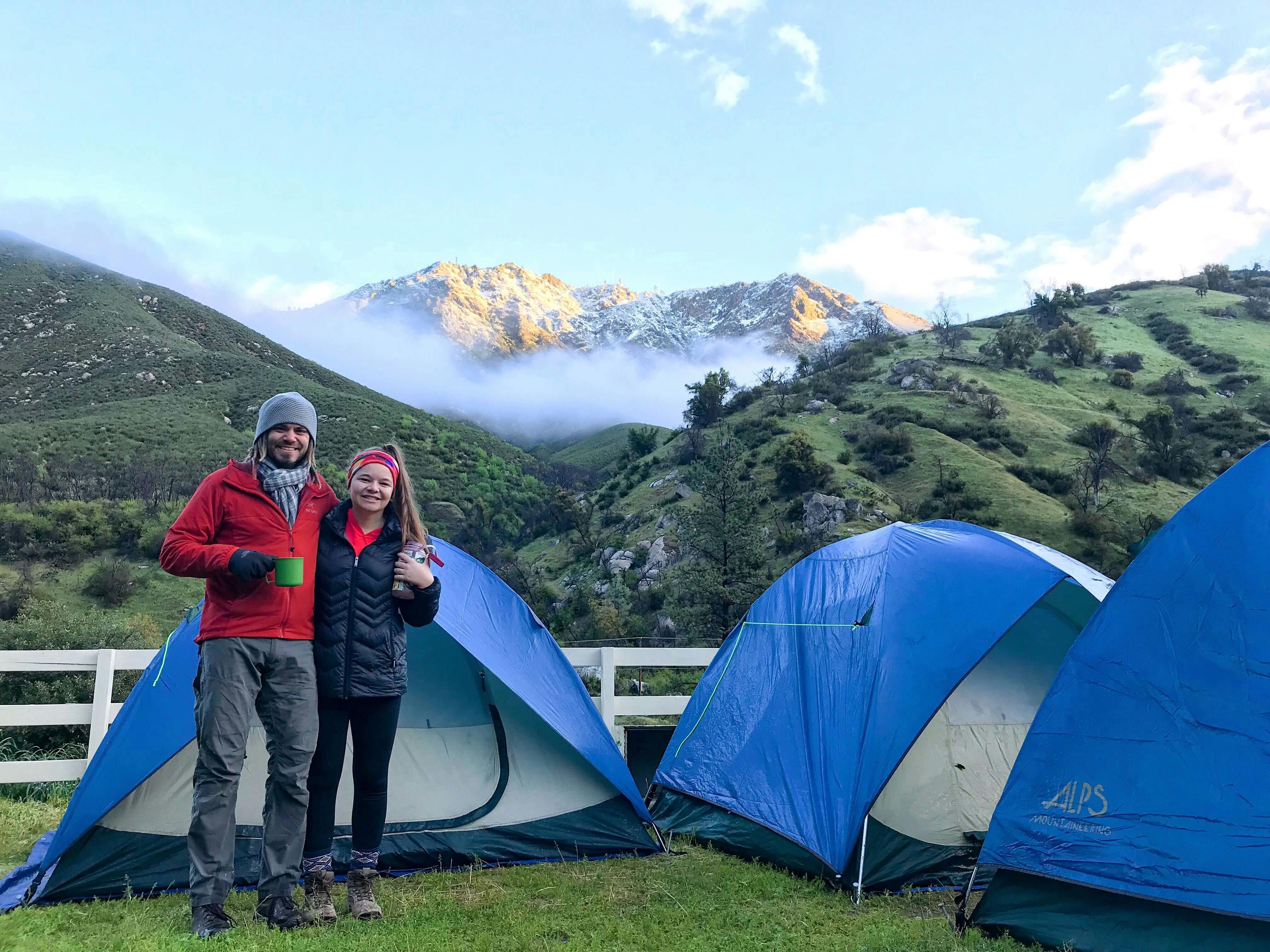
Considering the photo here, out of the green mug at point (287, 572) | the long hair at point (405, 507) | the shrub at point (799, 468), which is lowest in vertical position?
the green mug at point (287, 572)

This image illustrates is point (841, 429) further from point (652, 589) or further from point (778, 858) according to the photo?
point (778, 858)

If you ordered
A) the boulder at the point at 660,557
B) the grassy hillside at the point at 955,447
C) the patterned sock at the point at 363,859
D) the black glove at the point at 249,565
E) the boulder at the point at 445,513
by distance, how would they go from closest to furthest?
the black glove at the point at 249,565 → the patterned sock at the point at 363,859 → the grassy hillside at the point at 955,447 → the boulder at the point at 660,557 → the boulder at the point at 445,513

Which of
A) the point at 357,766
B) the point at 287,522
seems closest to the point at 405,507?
the point at 287,522

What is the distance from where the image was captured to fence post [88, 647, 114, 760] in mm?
6402

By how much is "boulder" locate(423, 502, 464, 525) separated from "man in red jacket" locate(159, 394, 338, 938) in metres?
46.4

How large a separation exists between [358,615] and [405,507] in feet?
1.80

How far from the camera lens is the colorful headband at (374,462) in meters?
3.86

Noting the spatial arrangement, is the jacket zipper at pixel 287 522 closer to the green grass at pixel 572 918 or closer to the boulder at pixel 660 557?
the green grass at pixel 572 918

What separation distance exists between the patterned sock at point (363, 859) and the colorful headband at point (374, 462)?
5.51 ft

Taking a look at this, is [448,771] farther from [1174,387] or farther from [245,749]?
[1174,387]

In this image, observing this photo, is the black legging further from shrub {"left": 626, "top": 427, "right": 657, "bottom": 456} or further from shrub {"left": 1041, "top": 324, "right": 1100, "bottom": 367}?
shrub {"left": 1041, "top": 324, "right": 1100, "bottom": 367}

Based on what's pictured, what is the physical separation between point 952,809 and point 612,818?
6.40 feet

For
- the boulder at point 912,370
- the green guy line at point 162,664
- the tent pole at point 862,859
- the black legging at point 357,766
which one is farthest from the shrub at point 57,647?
the boulder at point 912,370

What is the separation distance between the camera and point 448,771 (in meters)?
5.12
